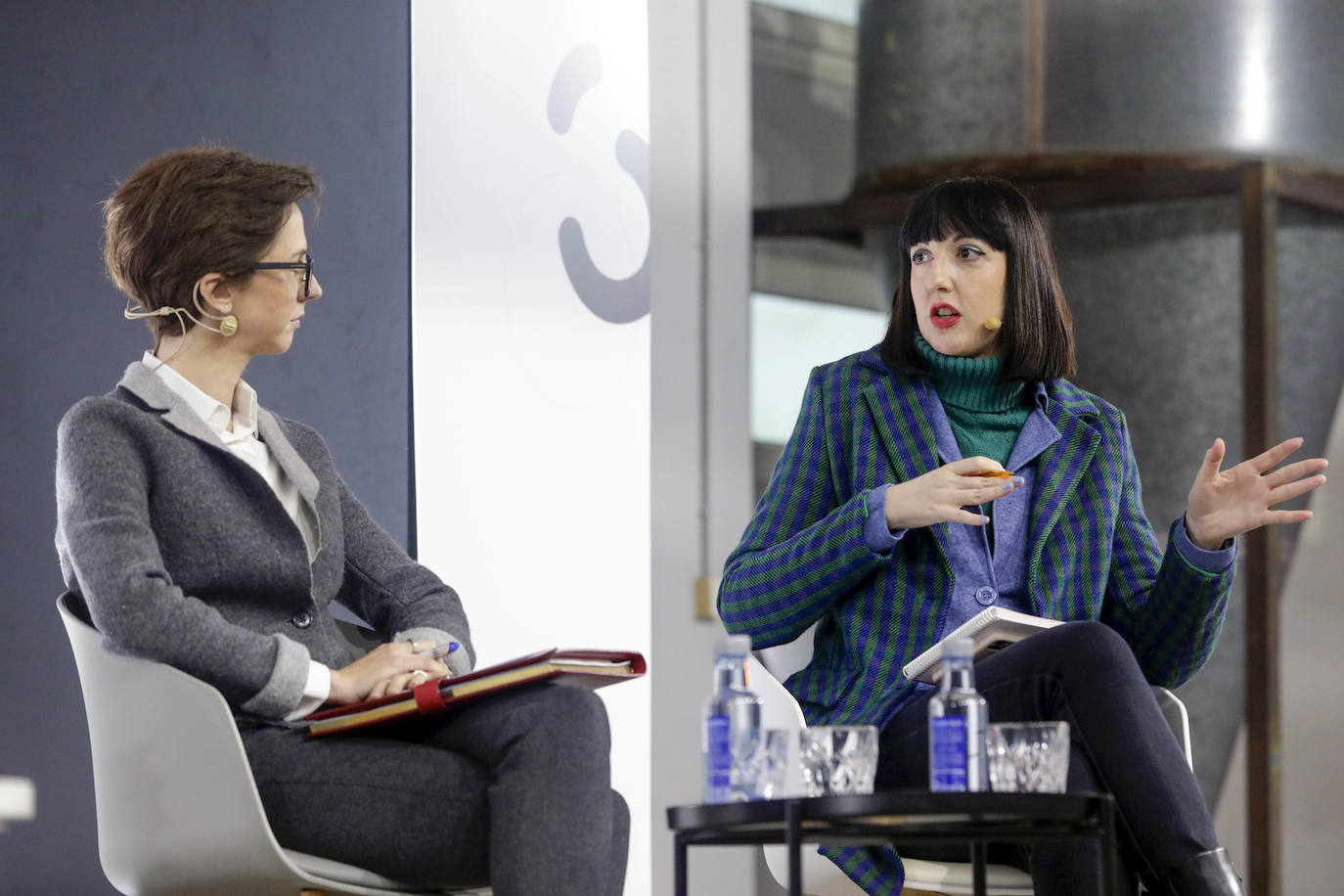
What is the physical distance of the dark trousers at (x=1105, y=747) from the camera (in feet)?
5.82

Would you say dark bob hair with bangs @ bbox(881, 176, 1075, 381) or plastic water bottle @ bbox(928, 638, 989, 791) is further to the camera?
dark bob hair with bangs @ bbox(881, 176, 1075, 381)

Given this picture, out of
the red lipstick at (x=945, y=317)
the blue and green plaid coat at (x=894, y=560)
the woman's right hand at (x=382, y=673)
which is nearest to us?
the woman's right hand at (x=382, y=673)

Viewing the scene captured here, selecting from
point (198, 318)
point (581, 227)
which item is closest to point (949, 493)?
point (198, 318)

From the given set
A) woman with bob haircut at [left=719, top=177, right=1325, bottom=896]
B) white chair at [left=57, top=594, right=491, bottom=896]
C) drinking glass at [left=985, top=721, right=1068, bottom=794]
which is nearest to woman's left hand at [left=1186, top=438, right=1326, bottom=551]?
woman with bob haircut at [left=719, top=177, right=1325, bottom=896]

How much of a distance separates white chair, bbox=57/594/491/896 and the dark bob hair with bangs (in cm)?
114

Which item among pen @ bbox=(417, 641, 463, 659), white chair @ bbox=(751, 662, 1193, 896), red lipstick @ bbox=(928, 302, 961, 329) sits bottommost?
white chair @ bbox=(751, 662, 1193, 896)

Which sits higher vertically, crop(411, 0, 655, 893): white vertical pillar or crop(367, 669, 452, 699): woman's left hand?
crop(411, 0, 655, 893): white vertical pillar

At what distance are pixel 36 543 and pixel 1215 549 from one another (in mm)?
1859

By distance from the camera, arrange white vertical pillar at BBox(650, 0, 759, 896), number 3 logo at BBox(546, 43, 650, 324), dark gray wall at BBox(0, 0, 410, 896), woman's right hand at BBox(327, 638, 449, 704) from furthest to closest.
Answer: white vertical pillar at BBox(650, 0, 759, 896) < number 3 logo at BBox(546, 43, 650, 324) < dark gray wall at BBox(0, 0, 410, 896) < woman's right hand at BBox(327, 638, 449, 704)

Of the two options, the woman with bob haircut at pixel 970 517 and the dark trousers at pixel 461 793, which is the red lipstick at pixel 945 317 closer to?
the woman with bob haircut at pixel 970 517

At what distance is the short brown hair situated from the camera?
2.06 meters

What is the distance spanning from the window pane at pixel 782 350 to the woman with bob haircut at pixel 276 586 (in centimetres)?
184

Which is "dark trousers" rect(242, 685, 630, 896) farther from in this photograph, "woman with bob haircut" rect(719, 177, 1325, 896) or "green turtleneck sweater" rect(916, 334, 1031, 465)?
"green turtleneck sweater" rect(916, 334, 1031, 465)

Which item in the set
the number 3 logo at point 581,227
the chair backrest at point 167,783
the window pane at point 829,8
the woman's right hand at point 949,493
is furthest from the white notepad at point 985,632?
the window pane at point 829,8
